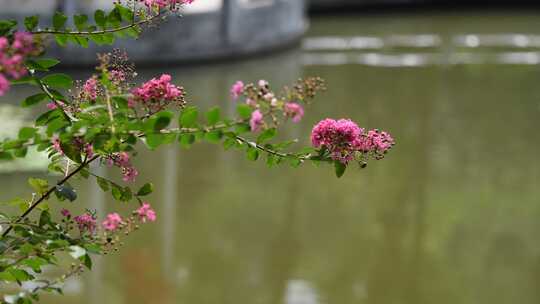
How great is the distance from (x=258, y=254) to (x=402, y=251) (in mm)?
654

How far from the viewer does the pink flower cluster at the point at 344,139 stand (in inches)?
50.1

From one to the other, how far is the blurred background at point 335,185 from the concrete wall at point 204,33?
13mm

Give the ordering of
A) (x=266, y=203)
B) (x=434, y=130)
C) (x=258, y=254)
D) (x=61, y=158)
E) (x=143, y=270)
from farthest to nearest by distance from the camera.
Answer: (x=434, y=130) < (x=266, y=203) < (x=258, y=254) < (x=143, y=270) < (x=61, y=158)

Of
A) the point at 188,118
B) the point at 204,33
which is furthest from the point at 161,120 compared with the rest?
the point at 204,33

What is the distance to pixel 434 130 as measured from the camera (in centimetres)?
667

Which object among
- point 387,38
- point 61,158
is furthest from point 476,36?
point 61,158

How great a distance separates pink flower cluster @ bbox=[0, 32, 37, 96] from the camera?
3.25 ft

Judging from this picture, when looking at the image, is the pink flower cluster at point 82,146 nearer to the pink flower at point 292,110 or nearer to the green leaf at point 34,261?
the green leaf at point 34,261

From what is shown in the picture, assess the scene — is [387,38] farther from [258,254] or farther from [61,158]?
[61,158]

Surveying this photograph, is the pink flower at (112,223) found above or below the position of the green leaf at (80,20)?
below

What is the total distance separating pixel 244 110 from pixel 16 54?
24 centimetres

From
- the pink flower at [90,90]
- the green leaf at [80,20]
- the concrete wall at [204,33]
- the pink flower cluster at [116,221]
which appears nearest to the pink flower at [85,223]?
the pink flower cluster at [116,221]

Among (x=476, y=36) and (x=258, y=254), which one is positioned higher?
(x=476, y=36)

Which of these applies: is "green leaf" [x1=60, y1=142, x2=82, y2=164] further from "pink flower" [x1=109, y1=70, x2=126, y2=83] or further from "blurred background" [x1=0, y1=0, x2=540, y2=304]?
"blurred background" [x1=0, y1=0, x2=540, y2=304]
